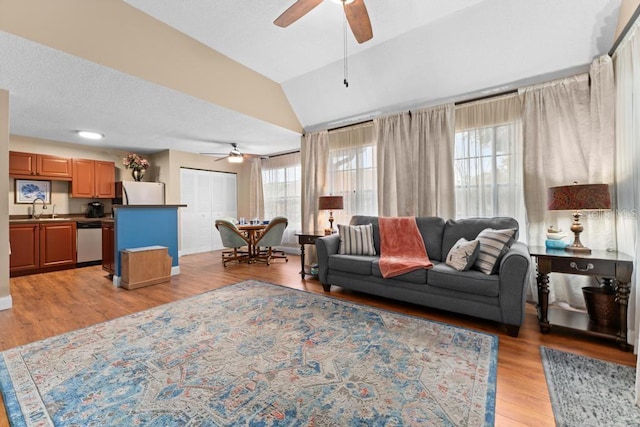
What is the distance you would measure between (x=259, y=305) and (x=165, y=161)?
4804 mm

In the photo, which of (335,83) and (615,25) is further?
A: (335,83)

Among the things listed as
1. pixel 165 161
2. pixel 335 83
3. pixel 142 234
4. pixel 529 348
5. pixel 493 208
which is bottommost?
pixel 529 348

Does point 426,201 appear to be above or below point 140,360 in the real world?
above

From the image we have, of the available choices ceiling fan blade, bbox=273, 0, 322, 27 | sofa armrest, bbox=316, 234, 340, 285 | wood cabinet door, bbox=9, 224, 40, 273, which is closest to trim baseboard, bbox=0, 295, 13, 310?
wood cabinet door, bbox=9, 224, 40, 273

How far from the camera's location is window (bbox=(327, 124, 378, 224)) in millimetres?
4527

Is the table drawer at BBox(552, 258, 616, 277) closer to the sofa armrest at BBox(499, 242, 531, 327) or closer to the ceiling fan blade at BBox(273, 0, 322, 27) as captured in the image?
the sofa armrest at BBox(499, 242, 531, 327)

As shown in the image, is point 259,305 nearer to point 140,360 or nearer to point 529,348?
point 140,360

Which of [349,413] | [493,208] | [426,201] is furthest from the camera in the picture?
[426,201]

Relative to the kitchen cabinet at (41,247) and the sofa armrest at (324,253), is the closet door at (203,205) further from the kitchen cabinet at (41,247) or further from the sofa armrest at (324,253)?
the sofa armrest at (324,253)

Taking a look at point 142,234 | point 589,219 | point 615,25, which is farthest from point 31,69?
point 589,219

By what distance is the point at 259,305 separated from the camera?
2.96 meters

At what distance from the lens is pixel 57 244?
4.77m

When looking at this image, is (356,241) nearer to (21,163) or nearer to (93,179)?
(93,179)

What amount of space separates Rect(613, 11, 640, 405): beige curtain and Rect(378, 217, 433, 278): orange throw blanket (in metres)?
1.49
